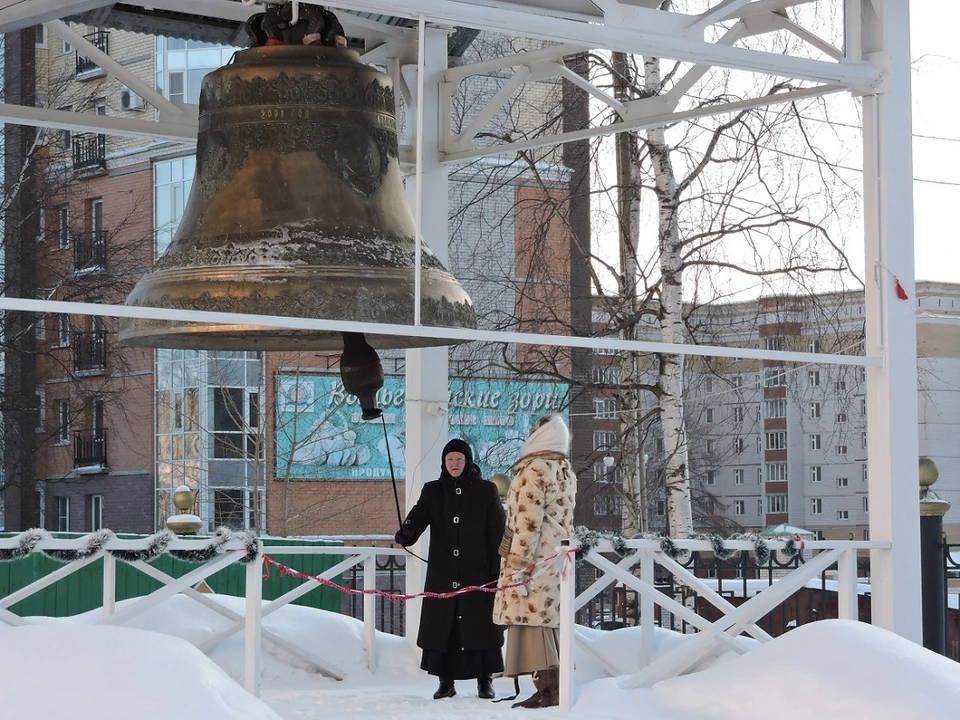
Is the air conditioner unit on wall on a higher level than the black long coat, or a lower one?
higher

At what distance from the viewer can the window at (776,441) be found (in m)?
62.9

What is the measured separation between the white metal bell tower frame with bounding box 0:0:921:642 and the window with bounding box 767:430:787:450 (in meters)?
53.0

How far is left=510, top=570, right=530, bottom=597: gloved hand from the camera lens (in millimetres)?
9125

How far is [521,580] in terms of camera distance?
9133 mm

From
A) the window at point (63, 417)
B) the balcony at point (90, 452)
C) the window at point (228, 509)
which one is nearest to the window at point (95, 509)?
the balcony at point (90, 452)

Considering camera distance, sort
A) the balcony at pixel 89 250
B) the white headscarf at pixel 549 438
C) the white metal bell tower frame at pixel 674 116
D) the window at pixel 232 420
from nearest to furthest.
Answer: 1. the white metal bell tower frame at pixel 674 116
2. the white headscarf at pixel 549 438
3. the balcony at pixel 89 250
4. the window at pixel 232 420

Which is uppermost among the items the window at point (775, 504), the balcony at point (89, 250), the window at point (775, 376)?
the balcony at point (89, 250)

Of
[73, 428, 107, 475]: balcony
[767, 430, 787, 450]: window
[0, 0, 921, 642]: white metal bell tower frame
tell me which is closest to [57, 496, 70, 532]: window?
[73, 428, 107, 475]: balcony

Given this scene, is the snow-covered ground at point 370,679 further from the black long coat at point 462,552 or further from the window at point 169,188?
the window at point 169,188

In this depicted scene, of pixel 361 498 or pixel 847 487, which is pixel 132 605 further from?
pixel 847 487

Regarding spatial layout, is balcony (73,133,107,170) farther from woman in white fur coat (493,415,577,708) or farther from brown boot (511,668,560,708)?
brown boot (511,668,560,708)

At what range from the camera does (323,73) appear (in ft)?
24.5

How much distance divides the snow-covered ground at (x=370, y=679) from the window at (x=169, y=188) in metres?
22.7

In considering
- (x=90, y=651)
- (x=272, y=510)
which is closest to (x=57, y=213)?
(x=272, y=510)
